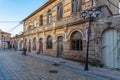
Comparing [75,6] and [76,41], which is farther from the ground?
[75,6]

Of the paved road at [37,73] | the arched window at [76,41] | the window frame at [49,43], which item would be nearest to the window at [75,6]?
the arched window at [76,41]

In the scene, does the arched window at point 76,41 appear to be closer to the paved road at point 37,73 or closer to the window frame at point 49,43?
the paved road at point 37,73

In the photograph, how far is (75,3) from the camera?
16.4 m

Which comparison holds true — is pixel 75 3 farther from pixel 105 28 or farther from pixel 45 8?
pixel 45 8

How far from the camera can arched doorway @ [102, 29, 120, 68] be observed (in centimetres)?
1170

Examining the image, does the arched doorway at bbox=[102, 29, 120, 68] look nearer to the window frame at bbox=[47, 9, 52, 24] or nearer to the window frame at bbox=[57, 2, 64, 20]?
the window frame at bbox=[57, 2, 64, 20]

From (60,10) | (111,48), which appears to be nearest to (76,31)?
(60,10)

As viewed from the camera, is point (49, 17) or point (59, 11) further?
point (49, 17)

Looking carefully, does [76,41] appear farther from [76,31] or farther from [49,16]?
[49,16]

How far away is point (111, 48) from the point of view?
12.1 meters

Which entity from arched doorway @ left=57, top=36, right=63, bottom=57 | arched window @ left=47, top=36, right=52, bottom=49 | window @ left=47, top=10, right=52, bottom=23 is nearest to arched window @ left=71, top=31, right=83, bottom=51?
arched doorway @ left=57, top=36, right=63, bottom=57

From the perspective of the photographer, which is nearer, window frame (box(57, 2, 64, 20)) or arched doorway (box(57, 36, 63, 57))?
window frame (box(57, 2, 64, 20))

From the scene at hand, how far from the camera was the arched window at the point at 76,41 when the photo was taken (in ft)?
51.1

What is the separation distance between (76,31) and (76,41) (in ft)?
3.13
